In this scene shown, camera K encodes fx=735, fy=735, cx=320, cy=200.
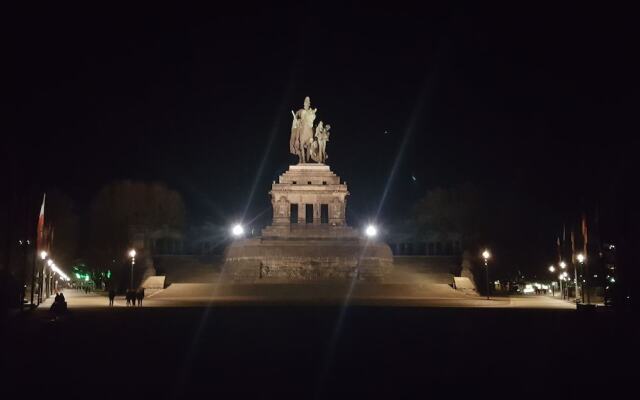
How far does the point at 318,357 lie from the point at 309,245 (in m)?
43.3

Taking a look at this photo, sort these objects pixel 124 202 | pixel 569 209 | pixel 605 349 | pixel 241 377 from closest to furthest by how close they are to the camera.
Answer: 1. pixel 241 377
2. pixel 605 349
3. pixel 569 209
4. pixel 124 202

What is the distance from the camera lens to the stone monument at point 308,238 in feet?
189

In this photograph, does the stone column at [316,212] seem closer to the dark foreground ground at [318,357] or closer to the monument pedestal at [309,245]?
the monument pedestal at [309,245]

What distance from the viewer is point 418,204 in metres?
86.5

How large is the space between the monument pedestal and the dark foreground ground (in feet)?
99.3

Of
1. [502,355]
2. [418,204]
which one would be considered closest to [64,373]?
[502,355]

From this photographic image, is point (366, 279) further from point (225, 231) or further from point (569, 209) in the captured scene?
point (225, 231)

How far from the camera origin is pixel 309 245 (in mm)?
59469

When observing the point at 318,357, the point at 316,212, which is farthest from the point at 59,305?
the point at 316,212

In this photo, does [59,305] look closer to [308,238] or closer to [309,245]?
[309,245]

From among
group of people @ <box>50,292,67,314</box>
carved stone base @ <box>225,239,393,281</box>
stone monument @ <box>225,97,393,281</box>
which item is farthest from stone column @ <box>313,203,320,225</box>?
group of people @ <box>50,292,67,314</box>

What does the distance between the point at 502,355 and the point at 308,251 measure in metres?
42.7

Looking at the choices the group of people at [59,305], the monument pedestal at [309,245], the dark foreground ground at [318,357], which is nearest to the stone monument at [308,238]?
the monument pedestal at [309,245]

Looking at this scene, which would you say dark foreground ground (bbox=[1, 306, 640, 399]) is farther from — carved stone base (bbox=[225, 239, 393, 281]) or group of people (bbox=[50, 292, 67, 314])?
carved stone base (bbox=[225, 239, 393, 281])
